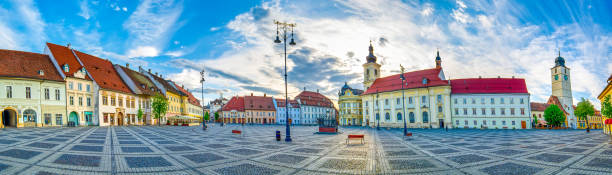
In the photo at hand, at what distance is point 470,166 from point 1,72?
155ft

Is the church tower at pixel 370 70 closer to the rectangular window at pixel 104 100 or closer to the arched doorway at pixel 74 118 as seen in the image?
the rectangular window at pixel 104 100

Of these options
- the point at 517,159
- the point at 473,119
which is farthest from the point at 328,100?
the point at 517,159

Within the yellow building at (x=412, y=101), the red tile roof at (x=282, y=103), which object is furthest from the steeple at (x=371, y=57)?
the red tile roof at (x=282, y=103)

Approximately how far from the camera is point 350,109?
77438 mm

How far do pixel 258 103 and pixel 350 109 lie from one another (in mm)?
31463

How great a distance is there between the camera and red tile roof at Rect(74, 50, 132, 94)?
1741 inches

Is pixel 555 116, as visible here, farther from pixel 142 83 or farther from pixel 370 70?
pixel 142 83


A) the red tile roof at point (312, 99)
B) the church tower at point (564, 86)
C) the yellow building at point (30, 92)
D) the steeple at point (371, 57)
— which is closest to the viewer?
the yellow building at point (30, 92)

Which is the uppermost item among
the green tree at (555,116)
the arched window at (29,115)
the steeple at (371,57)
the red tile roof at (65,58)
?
the steeple at (371,57)

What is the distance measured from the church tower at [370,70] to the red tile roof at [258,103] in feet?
115

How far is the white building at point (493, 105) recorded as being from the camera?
2019 inches

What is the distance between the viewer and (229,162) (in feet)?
34.8

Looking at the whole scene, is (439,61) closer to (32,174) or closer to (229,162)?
(229,162)

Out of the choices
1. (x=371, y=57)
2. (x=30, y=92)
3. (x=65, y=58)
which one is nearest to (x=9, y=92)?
(x=30, y=92)
